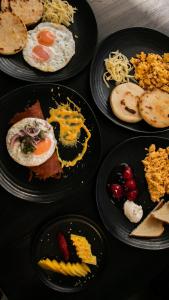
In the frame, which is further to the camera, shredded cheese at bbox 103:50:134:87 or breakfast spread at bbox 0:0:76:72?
shredded cheese at bbox 103:50:134:87

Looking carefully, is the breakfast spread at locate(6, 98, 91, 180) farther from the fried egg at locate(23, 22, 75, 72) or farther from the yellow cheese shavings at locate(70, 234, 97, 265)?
the yellow cheese shavings at locate(70, 234, 97, 265)

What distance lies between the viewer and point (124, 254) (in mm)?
3740

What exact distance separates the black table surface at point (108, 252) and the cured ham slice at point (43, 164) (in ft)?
0.72

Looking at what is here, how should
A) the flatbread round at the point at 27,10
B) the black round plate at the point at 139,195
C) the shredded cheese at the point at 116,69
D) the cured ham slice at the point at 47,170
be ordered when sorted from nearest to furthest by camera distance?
the cured ham slice at the point at 47,170
the black round plate at the point at 139,195
the flatbread round at the point at 27,10
the shredded cheese at the point at 116,69

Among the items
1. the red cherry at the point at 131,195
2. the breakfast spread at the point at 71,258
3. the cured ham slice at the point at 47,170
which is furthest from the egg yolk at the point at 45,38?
the breakfast spread at the point at 71,258

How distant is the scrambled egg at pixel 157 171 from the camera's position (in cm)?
382

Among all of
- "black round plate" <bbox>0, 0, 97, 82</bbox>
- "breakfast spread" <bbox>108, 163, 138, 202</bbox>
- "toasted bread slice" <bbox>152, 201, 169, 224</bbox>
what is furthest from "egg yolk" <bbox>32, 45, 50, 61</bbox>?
"toasted bread slice" <bbox>152, 201, 169, 224</bbox>

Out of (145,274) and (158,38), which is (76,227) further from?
(158,38)

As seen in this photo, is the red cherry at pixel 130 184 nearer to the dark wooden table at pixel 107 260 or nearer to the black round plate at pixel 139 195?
the black round plate at pixel 139 195

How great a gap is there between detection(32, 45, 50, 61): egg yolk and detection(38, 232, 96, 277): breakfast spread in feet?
4.62

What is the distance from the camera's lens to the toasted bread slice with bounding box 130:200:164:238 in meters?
3.74

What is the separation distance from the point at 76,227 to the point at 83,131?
77 centimetres

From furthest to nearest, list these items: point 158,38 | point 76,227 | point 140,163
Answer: point 158,38
point 140,163
point 76,227

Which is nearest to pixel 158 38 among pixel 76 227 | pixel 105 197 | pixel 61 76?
pixel 61 76
